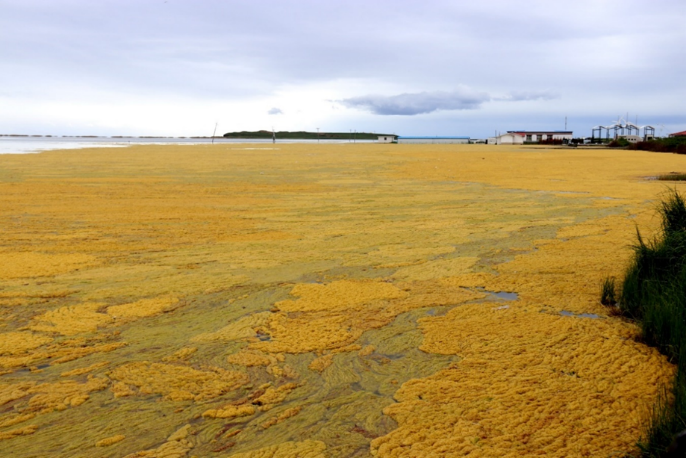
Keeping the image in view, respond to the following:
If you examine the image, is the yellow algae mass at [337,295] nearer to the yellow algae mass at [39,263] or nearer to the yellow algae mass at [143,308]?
the yellow algae mass at [143,308]

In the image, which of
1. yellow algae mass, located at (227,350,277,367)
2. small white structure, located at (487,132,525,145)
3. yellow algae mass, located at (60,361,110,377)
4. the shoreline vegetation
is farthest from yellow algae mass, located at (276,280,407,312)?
small white structure, located at (487,132,525,145)

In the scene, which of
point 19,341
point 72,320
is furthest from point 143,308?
point 19,341

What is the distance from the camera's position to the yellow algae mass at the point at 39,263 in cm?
652

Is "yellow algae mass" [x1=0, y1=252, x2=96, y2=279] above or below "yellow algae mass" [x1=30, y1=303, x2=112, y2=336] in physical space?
above

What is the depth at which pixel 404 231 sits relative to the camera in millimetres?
9211

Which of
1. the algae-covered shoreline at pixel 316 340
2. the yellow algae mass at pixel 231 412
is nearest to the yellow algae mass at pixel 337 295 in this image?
the algae-covered shoreline at pixel 316 340

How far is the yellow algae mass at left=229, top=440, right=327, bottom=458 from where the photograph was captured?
10.1ft

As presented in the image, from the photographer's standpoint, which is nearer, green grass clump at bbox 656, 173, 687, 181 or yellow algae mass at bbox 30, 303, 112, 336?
yellow algae mass at bbox 30, 303, 112, 336

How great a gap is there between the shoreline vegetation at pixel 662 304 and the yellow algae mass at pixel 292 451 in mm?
1670

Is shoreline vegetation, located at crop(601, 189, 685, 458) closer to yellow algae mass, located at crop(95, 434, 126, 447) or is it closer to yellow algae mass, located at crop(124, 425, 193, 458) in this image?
yellow algae mass, located at crop(124, 425, 193, 458)

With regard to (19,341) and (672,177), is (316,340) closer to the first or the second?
(19,341)

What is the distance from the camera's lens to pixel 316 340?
183 inches

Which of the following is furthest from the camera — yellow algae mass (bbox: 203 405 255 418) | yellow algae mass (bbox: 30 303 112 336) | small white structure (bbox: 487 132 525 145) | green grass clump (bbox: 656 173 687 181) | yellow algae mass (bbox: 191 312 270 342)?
small white structure (bbox: 487 132 525 145)

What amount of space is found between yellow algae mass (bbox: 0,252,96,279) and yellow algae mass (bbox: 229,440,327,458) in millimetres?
4472
